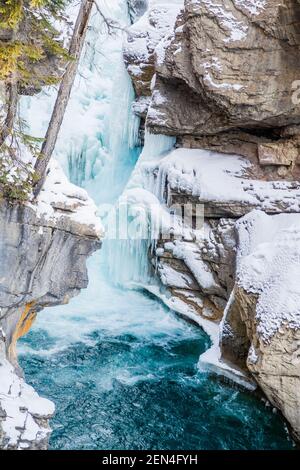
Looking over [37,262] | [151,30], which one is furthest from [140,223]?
[151,30]

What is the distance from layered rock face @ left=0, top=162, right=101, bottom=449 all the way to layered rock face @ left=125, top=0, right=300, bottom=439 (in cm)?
365

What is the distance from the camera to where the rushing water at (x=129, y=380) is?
309 inches

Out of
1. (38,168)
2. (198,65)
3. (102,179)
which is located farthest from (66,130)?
(38,168)

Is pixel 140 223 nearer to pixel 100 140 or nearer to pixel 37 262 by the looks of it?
pixel 100 140

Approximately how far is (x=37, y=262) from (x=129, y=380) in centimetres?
→ 384

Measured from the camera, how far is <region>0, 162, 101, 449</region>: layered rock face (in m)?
6.53

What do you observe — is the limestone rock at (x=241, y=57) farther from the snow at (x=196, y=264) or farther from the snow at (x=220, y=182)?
the snow at (x=196, y=264)

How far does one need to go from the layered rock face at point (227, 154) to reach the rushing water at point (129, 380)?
841 millimetres

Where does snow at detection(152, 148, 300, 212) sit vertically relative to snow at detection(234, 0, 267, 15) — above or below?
below

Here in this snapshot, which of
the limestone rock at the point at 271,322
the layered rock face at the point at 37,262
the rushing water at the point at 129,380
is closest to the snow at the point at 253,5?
the rushing water at the point at 129,380

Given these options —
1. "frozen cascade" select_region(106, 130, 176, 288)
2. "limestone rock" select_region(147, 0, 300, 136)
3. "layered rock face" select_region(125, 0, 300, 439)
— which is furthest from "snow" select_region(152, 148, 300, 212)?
"limestone rock" select_region(147, 0, 300, 136)

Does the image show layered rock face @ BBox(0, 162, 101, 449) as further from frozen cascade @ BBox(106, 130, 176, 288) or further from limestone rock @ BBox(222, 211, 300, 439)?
frozen cascade @ BBox(106, 130, 176, 288)

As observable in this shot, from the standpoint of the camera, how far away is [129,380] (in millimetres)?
9641
